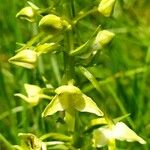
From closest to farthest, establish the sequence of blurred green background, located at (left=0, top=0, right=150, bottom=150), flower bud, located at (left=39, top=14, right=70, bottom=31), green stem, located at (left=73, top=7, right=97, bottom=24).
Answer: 1. flower bud, located at (left=39, top=14, right=70, bottom=31)
2. green stem, located at (left=73, top=7, right=97, bottom=24)
3. blurred green background, located at (left=0, top=0, right=150, bottom=150)

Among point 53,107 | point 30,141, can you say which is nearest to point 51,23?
point 53,107

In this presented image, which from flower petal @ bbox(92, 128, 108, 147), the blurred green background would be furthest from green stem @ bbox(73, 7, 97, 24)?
flower petal @ bbox(92, 128, 108, 147)

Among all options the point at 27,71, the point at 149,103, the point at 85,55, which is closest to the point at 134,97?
the point at 149,103

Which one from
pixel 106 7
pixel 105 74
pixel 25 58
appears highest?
pixel 105 74

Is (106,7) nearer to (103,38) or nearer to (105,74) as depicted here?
(103,38)

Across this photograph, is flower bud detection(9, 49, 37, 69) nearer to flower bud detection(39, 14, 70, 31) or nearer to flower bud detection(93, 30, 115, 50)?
flower bud detection(39, 14, 70, 31)
